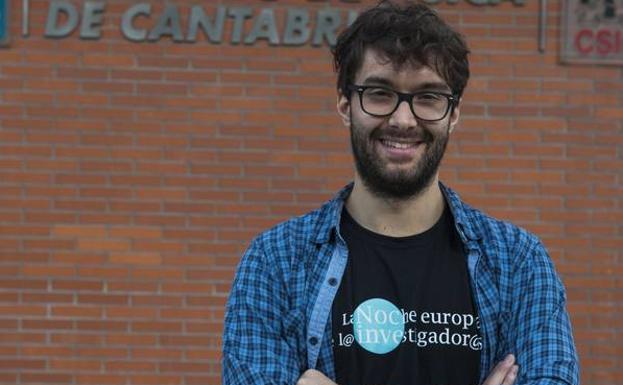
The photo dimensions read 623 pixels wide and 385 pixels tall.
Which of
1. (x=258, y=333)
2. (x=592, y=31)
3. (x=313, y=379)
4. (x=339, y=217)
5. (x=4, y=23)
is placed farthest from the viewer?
(x=592, y=31)

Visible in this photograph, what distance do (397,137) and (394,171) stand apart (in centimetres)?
9

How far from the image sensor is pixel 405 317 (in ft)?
7.80

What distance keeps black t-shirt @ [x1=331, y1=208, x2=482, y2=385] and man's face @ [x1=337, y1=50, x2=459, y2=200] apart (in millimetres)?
152

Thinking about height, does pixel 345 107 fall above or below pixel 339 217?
above

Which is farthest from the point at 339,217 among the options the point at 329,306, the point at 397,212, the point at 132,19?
the point at 132,19

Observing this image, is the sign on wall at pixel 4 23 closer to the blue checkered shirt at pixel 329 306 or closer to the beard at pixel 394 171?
the blue checkered shirt at pixel 329 306

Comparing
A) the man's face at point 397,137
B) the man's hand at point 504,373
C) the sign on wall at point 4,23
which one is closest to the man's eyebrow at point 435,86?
the man's face at point 397,137

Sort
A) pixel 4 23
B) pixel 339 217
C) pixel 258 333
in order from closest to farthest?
pixel 258 333
pixel 339 217
pixel 4 23

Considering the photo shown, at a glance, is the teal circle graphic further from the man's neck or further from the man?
the man's neck

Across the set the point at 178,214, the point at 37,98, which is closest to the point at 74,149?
the point at 37,98

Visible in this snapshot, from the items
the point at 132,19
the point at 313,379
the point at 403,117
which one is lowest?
the point at 313,379

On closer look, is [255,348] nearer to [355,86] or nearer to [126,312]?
[355,86]

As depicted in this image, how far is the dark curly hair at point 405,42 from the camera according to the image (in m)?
2.43

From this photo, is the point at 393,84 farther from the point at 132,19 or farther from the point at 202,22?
the point at 132,19
